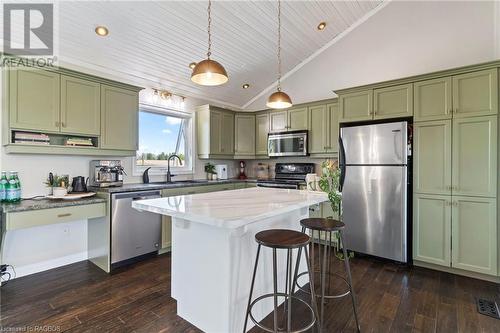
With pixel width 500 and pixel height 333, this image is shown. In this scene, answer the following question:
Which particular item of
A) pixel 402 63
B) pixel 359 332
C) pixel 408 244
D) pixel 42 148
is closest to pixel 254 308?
pixel 359 332

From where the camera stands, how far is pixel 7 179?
2533mm

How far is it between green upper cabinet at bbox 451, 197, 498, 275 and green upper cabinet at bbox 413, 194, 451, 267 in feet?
0.21

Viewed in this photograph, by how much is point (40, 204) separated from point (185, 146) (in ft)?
7.95

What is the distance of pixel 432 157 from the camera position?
2934 millimetres

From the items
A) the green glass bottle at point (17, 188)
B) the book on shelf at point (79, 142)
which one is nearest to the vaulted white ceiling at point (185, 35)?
the book on shelf at point (79, 142)

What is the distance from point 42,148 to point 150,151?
1.50m

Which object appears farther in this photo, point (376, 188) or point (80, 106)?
point (376, 188)

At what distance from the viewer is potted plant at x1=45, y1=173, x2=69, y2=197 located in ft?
8.89

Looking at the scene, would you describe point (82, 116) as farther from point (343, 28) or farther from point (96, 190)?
point (343, 28)

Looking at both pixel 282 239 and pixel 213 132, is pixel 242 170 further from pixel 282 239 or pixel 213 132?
pixel 282 239

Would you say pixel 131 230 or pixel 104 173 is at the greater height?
pixel 104 173

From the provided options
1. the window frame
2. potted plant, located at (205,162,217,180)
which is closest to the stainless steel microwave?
potted plant, located at (205,162,217,180)

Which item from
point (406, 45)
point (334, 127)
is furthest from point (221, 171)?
point (406, 45)

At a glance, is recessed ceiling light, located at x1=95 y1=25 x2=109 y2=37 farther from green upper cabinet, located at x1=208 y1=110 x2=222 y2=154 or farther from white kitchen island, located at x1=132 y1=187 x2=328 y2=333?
white kitchen island, located at x1=132 y1=187 x2=328 y2=333
